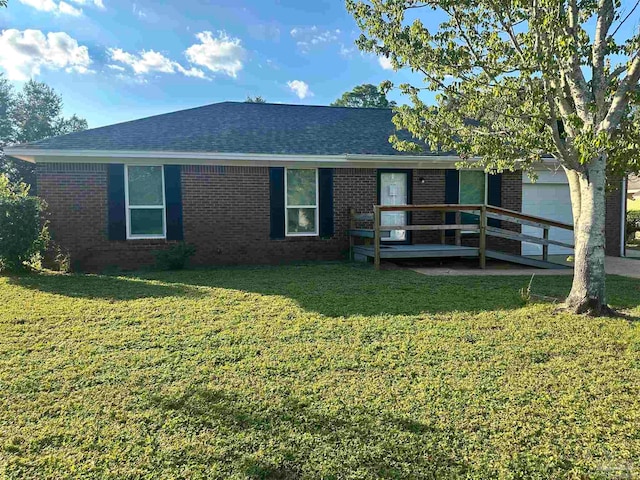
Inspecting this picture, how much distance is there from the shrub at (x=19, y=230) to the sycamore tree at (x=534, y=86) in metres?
7.20

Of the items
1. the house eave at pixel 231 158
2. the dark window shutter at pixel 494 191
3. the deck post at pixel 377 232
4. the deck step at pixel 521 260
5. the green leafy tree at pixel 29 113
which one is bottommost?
the deck step at pixel 521 260

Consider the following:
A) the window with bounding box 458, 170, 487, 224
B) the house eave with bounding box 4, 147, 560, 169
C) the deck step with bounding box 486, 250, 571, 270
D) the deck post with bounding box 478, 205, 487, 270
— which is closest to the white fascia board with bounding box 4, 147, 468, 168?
the house eave with bounding box 4, 147, 560, 169

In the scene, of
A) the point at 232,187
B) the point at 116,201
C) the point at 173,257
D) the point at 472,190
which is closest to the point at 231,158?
the point at 232,187

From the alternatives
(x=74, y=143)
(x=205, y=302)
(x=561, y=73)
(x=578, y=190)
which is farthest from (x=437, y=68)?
(x=74, y=143)

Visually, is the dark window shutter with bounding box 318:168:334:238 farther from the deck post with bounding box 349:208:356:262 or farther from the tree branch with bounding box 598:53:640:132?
the tree branch with bounding box 598:53:640:132

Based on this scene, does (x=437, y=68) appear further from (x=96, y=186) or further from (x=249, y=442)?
(x=96, y=186)

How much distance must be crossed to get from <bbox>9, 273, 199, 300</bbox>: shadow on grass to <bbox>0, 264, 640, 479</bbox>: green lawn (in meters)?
0.46

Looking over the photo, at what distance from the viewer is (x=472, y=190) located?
40.6 feet

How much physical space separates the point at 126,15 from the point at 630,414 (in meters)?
16.5

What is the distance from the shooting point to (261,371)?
13.0ft

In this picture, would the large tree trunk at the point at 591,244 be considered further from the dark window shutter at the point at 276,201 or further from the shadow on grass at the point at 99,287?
the dark window shutter at the point at 276,201

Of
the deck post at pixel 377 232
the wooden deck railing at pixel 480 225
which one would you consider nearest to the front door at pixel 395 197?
the wooden deck railing at pixel 480 225

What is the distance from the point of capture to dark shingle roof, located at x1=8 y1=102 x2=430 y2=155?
10125 millimetres

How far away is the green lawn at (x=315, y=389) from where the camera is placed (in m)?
2.66
